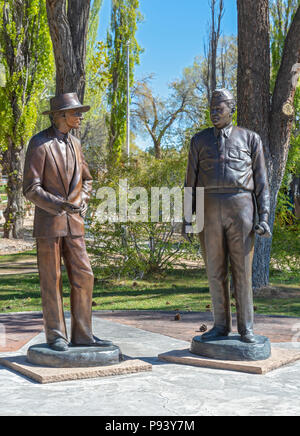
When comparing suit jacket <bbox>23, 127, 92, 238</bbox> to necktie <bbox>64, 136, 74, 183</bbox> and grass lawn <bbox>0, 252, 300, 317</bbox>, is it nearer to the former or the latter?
necktie <bbox>64, 136, 74, 183</bbox>

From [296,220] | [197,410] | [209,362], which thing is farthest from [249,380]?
[296,220]

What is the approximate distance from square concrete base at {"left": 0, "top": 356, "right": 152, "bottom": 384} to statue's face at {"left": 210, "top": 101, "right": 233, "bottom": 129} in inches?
A: 89.3

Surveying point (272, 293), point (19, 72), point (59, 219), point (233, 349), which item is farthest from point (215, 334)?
point (19, 72)

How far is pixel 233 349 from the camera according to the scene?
17.5 ft

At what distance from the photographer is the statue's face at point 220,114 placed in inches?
218

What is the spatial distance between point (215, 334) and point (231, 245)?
33.3 inches

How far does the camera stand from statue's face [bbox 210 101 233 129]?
553cm

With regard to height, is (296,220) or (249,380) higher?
(296,220)

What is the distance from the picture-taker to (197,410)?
3994mm

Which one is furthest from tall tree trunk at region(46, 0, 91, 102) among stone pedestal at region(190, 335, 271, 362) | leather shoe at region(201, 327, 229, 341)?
stone pedestal at region(190, 335, 271, 362)

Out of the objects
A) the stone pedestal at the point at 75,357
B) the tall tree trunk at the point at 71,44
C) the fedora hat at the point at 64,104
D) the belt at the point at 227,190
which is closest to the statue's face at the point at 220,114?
the belt at the point at 227,190

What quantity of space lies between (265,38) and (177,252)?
4.69m
